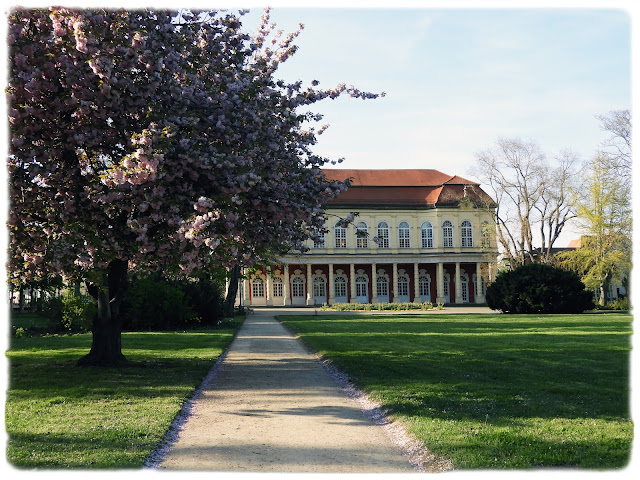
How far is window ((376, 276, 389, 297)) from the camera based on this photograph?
77.5 metres

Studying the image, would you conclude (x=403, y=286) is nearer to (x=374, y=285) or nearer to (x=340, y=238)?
(x=374, y=285)

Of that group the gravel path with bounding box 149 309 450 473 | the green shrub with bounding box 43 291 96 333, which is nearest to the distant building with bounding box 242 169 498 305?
the green shrub with bounding box 43 291 96 333

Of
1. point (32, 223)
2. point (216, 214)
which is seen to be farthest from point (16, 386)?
point (216, 214)

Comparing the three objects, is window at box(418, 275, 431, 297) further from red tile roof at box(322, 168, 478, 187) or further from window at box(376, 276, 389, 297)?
red tile roof at box(322, 168, 478, 187)

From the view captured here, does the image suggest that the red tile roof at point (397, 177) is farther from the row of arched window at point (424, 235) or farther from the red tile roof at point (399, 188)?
the row of arched window at point (424, 235)

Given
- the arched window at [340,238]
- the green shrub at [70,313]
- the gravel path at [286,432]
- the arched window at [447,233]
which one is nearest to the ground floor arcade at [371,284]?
the arched window at [340,238]

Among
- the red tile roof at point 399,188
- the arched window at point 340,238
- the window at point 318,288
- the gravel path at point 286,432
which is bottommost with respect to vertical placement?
the gravel path at point 286,432

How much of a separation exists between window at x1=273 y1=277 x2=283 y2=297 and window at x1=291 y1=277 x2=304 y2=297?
1.41 meters

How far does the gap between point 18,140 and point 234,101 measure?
3.69 m

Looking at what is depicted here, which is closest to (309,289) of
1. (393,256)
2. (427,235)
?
(393,256)

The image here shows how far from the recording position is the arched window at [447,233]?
76125 mm

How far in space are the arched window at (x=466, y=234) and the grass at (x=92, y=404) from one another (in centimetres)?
6107

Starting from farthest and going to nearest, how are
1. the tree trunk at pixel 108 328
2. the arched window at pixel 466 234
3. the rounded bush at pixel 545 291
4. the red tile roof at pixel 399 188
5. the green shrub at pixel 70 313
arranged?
the arched window at pixel 466 234 < the red tile roof at pixel 399 188 < the rounded bush at pixel 545 291 < the green shrub at pixel 70 313 < the tree trunk at pixel 108 328

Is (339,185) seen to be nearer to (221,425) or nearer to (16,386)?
(221,425)
